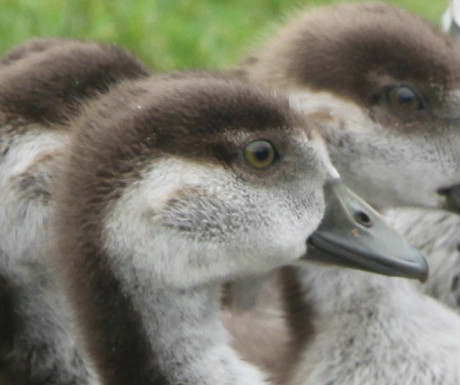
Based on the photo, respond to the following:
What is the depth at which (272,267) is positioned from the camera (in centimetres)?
509

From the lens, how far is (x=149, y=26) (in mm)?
8156

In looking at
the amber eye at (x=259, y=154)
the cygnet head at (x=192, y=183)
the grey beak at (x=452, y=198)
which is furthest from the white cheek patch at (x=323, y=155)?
the grey beak at (x=452, y=198)

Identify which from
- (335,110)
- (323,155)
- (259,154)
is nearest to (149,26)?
(335,110)

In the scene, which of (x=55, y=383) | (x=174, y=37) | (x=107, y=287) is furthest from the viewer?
(x=174, y=37)

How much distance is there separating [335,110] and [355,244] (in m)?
0.61

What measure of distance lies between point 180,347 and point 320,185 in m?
0.58

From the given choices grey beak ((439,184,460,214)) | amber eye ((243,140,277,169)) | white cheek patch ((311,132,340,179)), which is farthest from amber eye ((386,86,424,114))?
amber eye ((243,140,277,169))

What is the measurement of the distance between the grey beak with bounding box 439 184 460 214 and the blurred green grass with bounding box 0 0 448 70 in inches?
84.4

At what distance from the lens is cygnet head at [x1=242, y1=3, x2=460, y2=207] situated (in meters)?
5.57

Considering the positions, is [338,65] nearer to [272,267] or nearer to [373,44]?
[373,44]

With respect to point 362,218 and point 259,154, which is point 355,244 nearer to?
point 362,218

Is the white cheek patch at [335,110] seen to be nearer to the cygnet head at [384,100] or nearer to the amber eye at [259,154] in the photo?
the cygnet head at [384,100]

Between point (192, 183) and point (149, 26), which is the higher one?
point (192, 183)

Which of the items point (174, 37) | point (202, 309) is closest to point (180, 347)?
point (202, 309)
